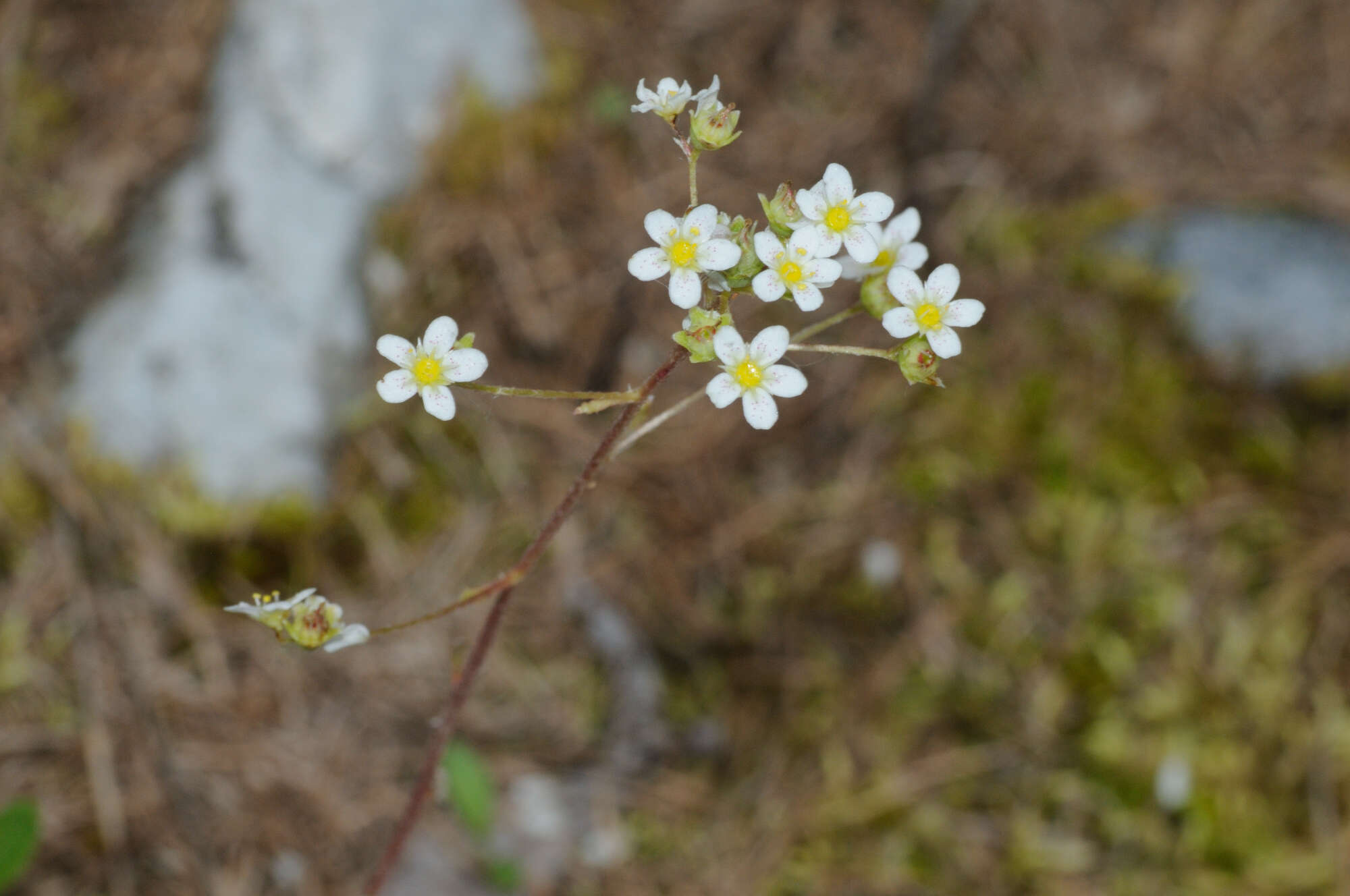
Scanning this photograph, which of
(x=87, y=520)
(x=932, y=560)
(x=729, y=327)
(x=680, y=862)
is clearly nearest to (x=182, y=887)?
(x=87, y=520)

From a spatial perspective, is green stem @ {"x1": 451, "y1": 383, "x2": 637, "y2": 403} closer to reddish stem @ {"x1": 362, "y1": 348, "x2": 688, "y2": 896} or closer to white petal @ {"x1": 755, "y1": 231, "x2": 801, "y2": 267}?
reddish stem @ {"x1": 362, "y1": 348, "x2": 688, "y2": 896}

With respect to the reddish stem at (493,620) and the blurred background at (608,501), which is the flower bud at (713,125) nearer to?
the reddish stem at (493,620)

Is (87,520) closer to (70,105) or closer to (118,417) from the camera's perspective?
(118,417)

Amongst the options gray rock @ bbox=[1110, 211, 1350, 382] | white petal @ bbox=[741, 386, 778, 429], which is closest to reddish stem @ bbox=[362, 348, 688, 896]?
white petal @ bbox=[741, 386, 778, 429]

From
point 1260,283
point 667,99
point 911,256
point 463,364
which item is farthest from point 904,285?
point 1260,283

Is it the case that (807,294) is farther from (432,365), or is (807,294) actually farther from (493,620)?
(493,620)

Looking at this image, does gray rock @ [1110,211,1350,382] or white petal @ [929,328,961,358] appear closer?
white petal @ [929,328,961,358]

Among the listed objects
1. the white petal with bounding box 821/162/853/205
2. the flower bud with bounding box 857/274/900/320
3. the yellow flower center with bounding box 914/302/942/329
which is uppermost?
the white petal with bounding box 821/162/853/205
